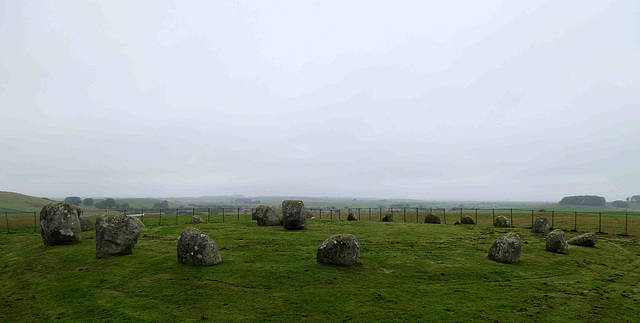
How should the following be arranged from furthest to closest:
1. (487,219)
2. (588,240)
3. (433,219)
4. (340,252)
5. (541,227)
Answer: (487,219)
(433,219)
(541,227)
(588,240)
(340,252)

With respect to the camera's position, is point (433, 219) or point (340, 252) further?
point (433, 219)

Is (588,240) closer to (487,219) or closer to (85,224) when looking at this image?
(487,219)

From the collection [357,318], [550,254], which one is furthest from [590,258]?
[357,318]

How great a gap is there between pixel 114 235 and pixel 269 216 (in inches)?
715

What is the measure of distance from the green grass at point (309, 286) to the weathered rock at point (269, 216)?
13040 mm

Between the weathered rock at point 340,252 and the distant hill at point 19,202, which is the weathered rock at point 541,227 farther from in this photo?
the distant hill at point 19,202

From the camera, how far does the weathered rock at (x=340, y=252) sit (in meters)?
16.6

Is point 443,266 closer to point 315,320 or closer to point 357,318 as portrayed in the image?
point 357,318

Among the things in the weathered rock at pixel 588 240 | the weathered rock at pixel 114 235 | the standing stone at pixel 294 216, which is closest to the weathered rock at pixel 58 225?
the weathered rock at pixel 114 235

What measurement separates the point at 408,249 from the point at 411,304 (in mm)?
9854

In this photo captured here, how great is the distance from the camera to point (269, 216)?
34.9 m

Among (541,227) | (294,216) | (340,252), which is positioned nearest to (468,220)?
(541,227)

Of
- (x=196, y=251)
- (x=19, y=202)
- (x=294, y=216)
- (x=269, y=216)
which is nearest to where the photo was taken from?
(x=196, y=251)

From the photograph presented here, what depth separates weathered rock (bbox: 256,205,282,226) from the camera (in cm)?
3475
